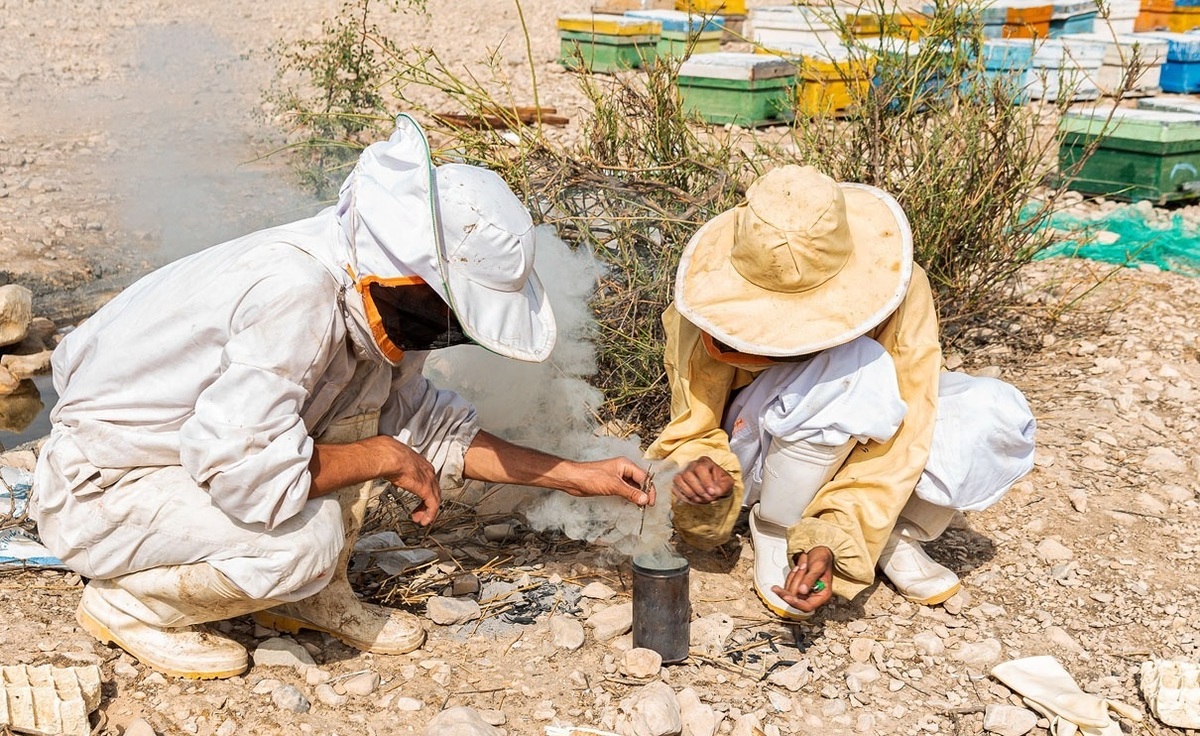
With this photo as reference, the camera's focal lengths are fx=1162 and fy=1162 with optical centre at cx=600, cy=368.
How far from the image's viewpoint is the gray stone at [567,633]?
3.04 m

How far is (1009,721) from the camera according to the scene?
2.74 meters

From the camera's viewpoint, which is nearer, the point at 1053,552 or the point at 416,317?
the point at 416,317

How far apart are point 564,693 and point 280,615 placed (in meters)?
0.78

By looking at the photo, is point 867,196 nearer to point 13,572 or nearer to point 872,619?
point 872,619

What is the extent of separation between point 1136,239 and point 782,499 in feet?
13.9

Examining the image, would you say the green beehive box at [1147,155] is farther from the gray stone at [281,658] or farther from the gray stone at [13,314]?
the gray stone at [13,314]

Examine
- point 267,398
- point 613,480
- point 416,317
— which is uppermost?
point 416,317

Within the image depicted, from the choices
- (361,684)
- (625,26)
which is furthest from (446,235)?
(625,26)

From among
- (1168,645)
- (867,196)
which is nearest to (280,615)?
(867,196)

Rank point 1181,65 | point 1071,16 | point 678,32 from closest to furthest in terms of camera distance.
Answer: point 1181,65
point 678,32
point 1071,16

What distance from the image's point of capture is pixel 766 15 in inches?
435

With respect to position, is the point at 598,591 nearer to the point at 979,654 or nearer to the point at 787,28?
the point at 979,654

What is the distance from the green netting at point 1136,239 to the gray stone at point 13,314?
5145 mm

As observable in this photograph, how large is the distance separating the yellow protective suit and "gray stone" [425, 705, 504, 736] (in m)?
0.83
